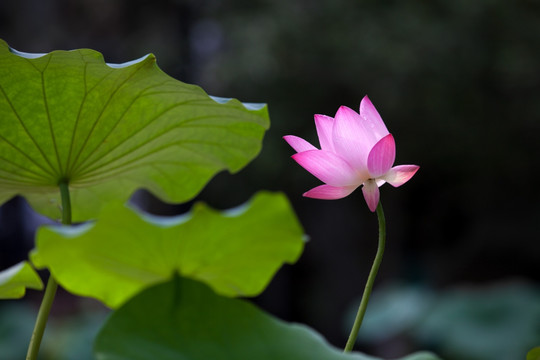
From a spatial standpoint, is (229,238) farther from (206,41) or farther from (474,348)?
(206,41)

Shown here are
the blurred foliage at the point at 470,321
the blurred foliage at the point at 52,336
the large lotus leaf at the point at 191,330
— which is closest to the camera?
the large lotus leaf at the point at 191,330

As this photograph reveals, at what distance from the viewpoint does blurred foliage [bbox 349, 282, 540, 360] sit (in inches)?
111

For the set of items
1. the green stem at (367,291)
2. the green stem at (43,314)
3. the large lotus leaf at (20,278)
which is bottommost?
the green stem at (43,314)

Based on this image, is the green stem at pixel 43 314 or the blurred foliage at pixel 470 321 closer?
the green stem at pixel 43 314

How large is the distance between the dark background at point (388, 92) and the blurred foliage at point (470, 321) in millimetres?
184

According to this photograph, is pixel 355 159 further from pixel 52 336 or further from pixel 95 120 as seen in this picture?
pixel 52 336

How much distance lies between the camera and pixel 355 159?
0.32 meters

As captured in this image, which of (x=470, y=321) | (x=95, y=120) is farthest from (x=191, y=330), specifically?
(x=470, y=321)

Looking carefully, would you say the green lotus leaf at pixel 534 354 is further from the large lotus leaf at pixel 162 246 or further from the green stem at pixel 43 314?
the green stem at pixel 43 314

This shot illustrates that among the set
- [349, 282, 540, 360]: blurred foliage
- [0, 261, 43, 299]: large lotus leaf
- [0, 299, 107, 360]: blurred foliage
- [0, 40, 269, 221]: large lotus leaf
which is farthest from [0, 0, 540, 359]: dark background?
[0, 261, 43, 299]: large lotus leaf

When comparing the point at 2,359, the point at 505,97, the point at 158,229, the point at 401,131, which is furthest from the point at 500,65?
the point at 158,229

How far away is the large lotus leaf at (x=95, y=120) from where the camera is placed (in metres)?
0.35

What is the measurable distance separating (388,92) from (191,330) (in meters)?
2.79

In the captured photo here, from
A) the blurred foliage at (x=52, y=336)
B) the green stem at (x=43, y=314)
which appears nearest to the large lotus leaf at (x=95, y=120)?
the green stem at (x=43, y=314)
